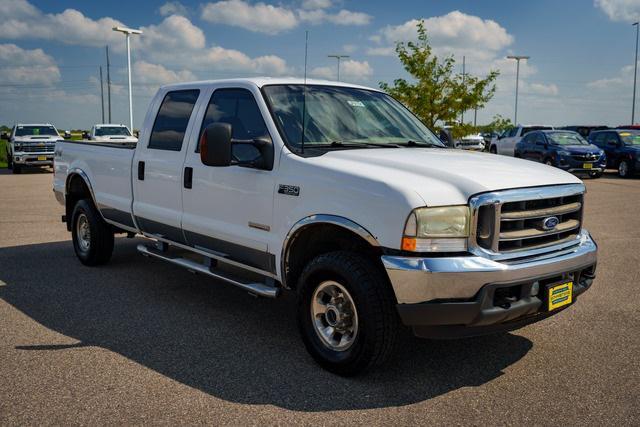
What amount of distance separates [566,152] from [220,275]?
18671 mm

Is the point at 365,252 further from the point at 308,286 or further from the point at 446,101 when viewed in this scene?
the point at 446,101

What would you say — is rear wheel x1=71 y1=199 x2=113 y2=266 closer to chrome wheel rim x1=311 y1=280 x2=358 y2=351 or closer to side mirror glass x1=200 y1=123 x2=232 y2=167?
side mirror glass x1=200 y1=123 x2=232 y2=167

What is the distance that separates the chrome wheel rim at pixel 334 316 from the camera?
417 centimetres

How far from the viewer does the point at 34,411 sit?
11.9 ft

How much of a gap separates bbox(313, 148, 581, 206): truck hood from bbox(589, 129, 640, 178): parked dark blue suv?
20128 millimetres

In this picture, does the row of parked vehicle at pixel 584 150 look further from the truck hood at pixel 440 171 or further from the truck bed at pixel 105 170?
the truck hood at pixel 440 171

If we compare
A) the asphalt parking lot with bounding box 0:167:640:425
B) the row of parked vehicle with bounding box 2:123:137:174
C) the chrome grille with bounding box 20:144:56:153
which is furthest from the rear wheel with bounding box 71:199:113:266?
the chrome grille with bounding box 20:144:56:153

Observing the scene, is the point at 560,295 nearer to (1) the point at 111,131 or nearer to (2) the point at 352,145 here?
(2) the point at 352,145

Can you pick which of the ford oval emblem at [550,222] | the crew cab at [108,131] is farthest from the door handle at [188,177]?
the crew cab at [108,131]

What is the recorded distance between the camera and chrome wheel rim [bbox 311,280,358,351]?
13.7ft

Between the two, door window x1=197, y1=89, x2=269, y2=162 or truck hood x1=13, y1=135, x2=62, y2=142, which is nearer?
door window x1=197, y1=89, x2=269, y2=162

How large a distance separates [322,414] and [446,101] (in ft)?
77.6

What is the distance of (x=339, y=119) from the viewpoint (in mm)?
5098

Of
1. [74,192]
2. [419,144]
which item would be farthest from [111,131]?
[419,144]
